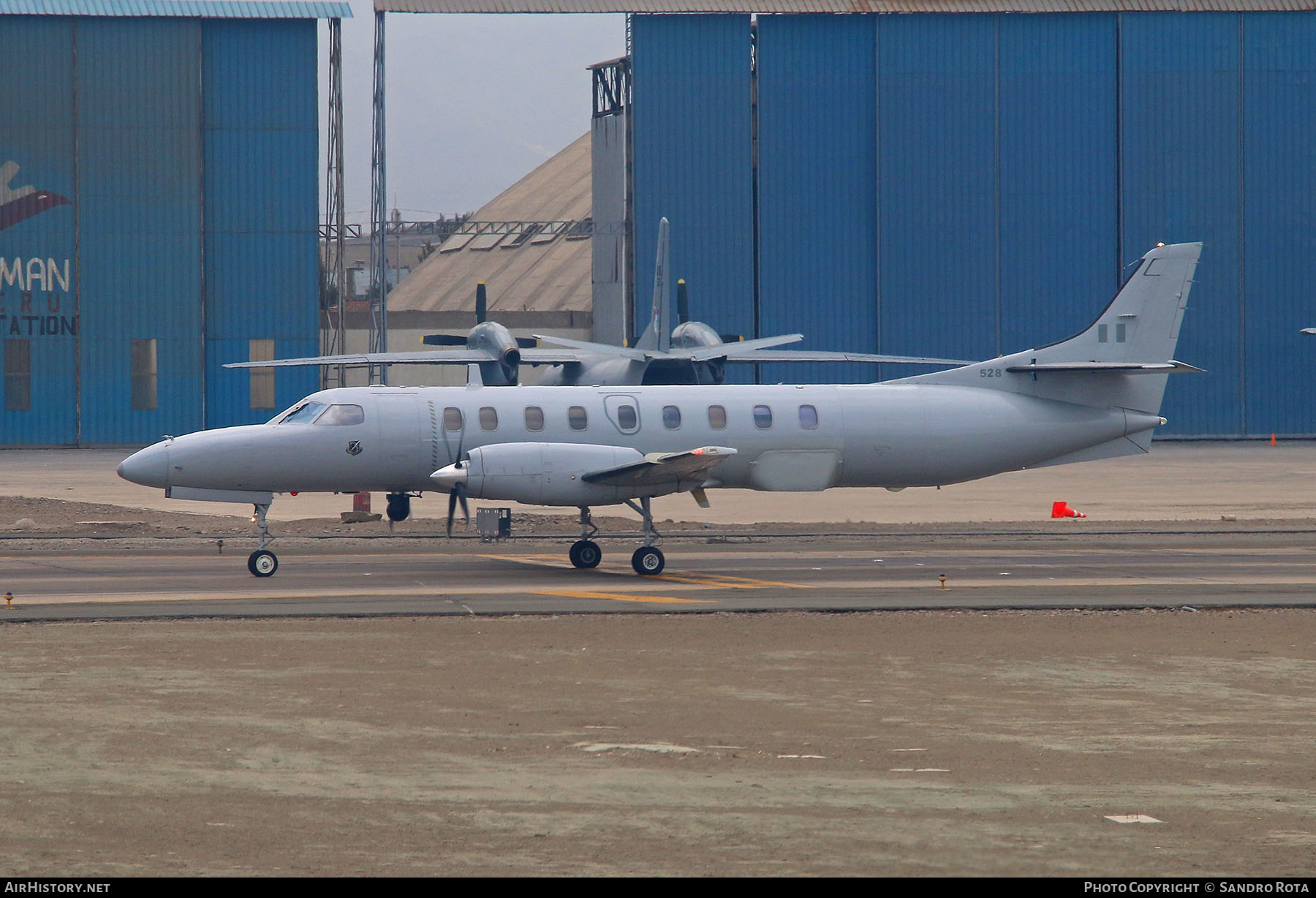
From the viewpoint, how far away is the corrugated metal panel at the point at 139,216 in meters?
60.9

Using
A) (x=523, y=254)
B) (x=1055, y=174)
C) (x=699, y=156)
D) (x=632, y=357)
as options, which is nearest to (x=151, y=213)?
(x=699, y=156)

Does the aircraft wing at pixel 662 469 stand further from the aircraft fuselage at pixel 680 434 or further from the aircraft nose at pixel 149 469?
the aircraft nose at pixel 149 469

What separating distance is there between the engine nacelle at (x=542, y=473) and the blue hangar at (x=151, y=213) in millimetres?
40175

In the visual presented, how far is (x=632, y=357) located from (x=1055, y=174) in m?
23.4

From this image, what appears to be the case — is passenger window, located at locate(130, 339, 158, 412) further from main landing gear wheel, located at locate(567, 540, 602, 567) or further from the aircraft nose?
main landing gear wheel, located at locate(567, 540, 602, 567)

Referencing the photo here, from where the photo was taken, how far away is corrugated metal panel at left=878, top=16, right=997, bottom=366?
6231 cm

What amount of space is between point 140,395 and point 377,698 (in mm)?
50732

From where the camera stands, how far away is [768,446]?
85.1ft

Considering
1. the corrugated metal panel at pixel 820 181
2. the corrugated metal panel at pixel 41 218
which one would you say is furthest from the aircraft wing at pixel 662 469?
the corrugated metal panel at pixel 41 218

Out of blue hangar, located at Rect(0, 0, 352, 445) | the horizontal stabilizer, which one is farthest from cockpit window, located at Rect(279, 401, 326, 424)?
blue hangar, located at Rect(0, 0, 352, 445)

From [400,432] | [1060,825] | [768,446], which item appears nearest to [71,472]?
[400,432]

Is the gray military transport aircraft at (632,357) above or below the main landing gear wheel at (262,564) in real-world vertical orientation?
above

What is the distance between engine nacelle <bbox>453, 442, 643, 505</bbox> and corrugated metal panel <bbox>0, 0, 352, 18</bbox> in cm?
4391

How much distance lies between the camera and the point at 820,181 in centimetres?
6259
